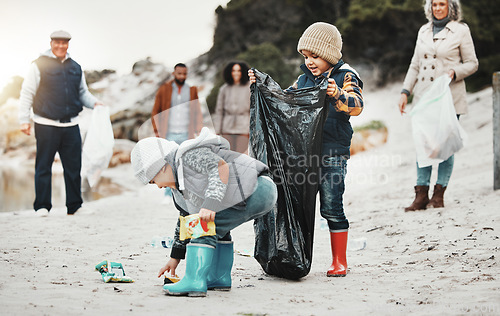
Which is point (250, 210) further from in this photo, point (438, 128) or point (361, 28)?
point (361, 28)

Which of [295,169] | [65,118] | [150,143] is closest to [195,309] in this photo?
[150,143]

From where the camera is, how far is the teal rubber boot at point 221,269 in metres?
3.31

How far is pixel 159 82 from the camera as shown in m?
24.2

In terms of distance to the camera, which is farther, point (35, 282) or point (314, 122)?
point (314, 122)

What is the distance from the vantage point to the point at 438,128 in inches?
222

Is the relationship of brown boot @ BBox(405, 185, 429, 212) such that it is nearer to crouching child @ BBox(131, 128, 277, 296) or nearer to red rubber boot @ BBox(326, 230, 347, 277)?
red rubber boot @ BBox(326, 230, 347, 277)

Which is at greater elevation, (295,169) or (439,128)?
(439,128)

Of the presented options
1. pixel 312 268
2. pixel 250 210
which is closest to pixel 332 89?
pixel 250 210

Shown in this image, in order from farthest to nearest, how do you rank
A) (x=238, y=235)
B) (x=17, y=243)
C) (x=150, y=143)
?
1. (x=238, y=235)
2. (x=17, y=243)
3. (x=150, y=143)

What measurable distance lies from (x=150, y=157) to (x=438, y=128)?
3407 millimetres

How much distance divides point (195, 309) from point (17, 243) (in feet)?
7.85

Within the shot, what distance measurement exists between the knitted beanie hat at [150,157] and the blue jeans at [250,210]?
15.9 inches

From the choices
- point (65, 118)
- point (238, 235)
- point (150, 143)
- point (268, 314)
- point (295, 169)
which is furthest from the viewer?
point (65, 118)

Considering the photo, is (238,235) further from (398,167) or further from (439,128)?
(398,167)
